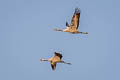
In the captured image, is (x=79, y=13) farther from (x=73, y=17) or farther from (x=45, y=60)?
(x=45, y=60)

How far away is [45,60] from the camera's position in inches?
7781

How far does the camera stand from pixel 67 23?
194 m

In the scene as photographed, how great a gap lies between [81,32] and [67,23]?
4.28 meters

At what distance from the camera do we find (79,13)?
19062 cm

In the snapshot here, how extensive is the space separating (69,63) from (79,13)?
1011 centimetres

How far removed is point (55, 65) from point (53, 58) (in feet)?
13.7

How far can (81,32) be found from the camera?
192 metres

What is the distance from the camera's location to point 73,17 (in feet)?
627

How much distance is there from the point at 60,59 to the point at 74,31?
6.17m

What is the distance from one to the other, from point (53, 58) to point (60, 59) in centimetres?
196

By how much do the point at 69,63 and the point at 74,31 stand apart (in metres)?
6.38

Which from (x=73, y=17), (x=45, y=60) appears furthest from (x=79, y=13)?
(x=45, y=60)

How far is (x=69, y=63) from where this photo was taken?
19212 centimetres

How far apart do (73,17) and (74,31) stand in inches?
113
